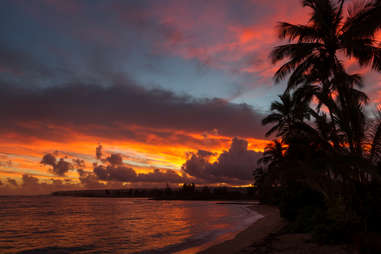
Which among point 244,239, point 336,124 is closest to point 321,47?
point 336,124

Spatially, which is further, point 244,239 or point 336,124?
point 244,239

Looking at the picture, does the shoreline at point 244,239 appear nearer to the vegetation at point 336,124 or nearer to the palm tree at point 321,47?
the vegetation at point 336,124

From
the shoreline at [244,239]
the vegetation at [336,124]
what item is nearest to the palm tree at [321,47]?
the vegetation at [336,124]

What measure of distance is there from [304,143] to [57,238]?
19713mm

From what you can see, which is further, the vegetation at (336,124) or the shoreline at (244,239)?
the shoreline at (244,239)

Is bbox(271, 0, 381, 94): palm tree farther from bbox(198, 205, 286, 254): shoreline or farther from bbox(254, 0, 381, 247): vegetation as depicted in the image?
bbox(198, 205, 286, 254): shoreline

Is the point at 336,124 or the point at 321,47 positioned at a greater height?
the point at 321,47

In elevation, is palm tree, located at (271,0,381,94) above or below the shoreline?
above

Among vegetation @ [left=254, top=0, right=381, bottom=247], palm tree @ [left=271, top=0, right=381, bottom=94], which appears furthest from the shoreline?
palm tree @ [left=271, top=0, right=381, bottom=94]

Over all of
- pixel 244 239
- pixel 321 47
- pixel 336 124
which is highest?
pixel 321 47

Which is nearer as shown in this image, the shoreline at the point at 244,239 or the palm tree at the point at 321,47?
the palm tree at the point at 321,47

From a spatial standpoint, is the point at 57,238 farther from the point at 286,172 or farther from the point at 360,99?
the point at 360,99

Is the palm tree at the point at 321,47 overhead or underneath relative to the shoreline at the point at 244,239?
overhead

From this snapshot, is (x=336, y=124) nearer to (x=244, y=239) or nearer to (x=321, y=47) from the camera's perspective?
(x=321, y=47)
